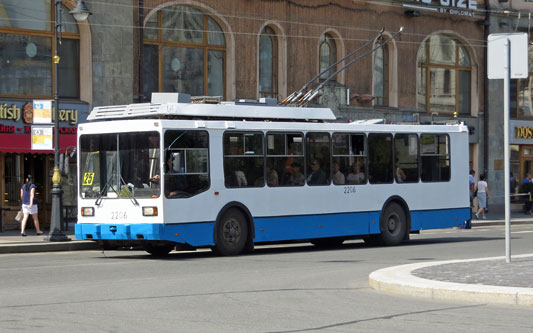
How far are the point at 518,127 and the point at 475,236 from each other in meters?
17.2

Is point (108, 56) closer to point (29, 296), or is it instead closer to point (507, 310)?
point (29, 296)

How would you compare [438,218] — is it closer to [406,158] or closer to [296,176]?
[406,158]

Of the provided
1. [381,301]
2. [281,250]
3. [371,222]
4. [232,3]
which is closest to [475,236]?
[371,222]

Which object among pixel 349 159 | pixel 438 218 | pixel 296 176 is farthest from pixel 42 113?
pixel 438 218

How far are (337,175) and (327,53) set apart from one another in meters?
15.6

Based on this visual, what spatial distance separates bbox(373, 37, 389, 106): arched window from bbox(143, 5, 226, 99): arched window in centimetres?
745

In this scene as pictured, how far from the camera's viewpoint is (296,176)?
2195 centimetres

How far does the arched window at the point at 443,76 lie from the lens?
Result: 136 ft

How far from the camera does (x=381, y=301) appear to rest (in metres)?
12.3

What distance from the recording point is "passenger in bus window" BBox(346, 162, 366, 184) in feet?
75.9

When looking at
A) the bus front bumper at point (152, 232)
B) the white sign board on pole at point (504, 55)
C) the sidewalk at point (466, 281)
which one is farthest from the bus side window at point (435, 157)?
the white sign board on pole at point (504, 55)

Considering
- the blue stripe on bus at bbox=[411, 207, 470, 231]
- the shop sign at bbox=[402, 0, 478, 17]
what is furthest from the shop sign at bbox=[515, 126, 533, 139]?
the blue stripe on bus at bbox=[411, 207, 470, 231]

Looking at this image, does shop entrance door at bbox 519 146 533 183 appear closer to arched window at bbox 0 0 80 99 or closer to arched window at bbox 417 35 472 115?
arched window at bbox 417 35 472 115

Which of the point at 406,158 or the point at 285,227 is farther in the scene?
the point at 406,158
